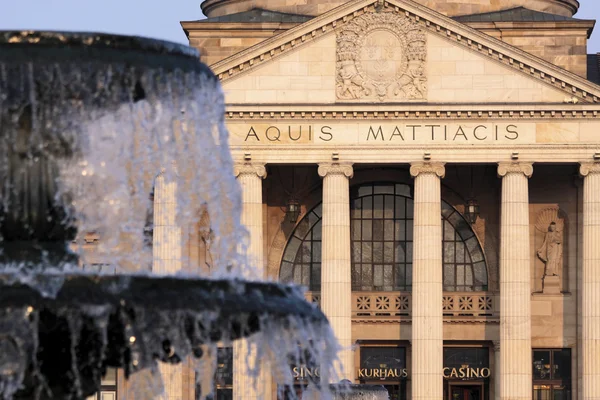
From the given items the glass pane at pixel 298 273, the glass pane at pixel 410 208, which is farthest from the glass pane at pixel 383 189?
the glass pane at pixel 298 273

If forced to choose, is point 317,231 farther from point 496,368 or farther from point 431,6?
point 431,6

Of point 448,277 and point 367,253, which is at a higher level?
point 367,253

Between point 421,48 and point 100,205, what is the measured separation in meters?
44.8

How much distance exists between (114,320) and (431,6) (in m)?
55.9

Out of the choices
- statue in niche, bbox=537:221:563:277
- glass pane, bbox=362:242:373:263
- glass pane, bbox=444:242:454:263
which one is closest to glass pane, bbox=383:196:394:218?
glass pane, bbox=362:242:373:263

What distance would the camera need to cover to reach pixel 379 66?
60906 millimetres

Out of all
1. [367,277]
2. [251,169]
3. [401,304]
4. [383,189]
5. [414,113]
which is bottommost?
[401,304]

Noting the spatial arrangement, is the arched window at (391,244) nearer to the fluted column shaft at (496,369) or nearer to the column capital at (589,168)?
the fluted column shaft at (496,369)

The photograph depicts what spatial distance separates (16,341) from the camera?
1464 centimetres

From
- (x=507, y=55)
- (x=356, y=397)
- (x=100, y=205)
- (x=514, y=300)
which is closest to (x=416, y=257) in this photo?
(x=514, y=300)

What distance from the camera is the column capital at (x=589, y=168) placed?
2395 inches

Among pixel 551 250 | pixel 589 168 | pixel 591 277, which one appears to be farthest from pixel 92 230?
pixel 551 250

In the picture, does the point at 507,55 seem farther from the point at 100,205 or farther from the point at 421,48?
the point at 100,205

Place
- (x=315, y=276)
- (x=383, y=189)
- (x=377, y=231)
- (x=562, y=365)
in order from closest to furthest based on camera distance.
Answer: (x=562, y=365)
(x=377, y=231)
(x=383, y=189)
(x=315, y=276)
